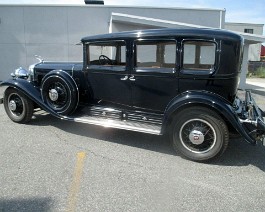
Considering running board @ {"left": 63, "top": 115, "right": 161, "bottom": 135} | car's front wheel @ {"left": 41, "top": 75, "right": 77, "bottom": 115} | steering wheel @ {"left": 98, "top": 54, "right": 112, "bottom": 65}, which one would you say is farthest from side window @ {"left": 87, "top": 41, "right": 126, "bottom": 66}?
running board @ {"left": 63, "top": 115, "right": 161, "bottom": 135}

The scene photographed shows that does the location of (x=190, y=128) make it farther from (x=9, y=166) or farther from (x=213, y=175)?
(x=9, y=166)

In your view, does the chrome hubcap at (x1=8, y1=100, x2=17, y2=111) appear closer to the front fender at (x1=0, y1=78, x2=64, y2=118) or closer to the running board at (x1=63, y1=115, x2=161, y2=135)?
the front fender at (x1=0, y1=78, x2=64, y2=118)

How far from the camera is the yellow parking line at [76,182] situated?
3.26 m

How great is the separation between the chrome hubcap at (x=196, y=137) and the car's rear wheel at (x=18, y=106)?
3518mm

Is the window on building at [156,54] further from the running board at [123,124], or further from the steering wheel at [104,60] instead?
the running board at [123,124]

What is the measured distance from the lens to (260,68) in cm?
2203

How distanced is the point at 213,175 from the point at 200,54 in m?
1.86

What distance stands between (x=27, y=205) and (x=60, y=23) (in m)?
12.1

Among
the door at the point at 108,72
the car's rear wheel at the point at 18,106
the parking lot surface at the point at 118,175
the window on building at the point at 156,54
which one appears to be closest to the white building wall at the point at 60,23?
the car's rear wheel at the point at 18,106

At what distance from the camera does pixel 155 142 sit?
17.5 feet

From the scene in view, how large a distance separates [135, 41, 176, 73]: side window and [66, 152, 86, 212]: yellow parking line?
1.76 meters

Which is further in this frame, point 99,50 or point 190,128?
point 99,50

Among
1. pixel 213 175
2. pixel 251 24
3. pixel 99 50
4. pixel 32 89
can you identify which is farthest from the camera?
pixel 251 24

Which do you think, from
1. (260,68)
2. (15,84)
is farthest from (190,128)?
(260,68)
